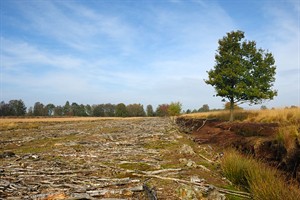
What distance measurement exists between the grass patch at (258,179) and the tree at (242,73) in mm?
17708

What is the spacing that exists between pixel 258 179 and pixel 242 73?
20629mm

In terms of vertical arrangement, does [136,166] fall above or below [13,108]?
below

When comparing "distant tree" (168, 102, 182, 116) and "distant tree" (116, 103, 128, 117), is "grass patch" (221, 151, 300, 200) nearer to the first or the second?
"distant tree" (168, 102, 182, 116)

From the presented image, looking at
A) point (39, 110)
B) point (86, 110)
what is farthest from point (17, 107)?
point (86, 110)

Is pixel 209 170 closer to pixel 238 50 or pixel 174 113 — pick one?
pixel 238 50

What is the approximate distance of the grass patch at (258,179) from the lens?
4.82 meters

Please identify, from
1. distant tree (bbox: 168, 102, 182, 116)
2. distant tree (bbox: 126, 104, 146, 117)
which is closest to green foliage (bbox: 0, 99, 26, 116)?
distant tree (bbox: 126, 104, 146, 117)

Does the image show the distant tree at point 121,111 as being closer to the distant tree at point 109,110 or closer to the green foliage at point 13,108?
the distant tree at point 109,110

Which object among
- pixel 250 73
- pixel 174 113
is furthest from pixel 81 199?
pixel 174 113

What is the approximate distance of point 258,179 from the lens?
5770 millimetres

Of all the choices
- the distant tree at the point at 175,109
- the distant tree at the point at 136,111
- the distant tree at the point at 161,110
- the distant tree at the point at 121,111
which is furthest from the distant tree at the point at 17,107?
the distant tree at the point at 175,109

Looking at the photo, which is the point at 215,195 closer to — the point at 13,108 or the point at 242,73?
the point at 242,73

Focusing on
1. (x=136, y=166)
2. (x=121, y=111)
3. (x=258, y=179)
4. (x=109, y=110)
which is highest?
(x=109, y=110)

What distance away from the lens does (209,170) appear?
8.61 m
